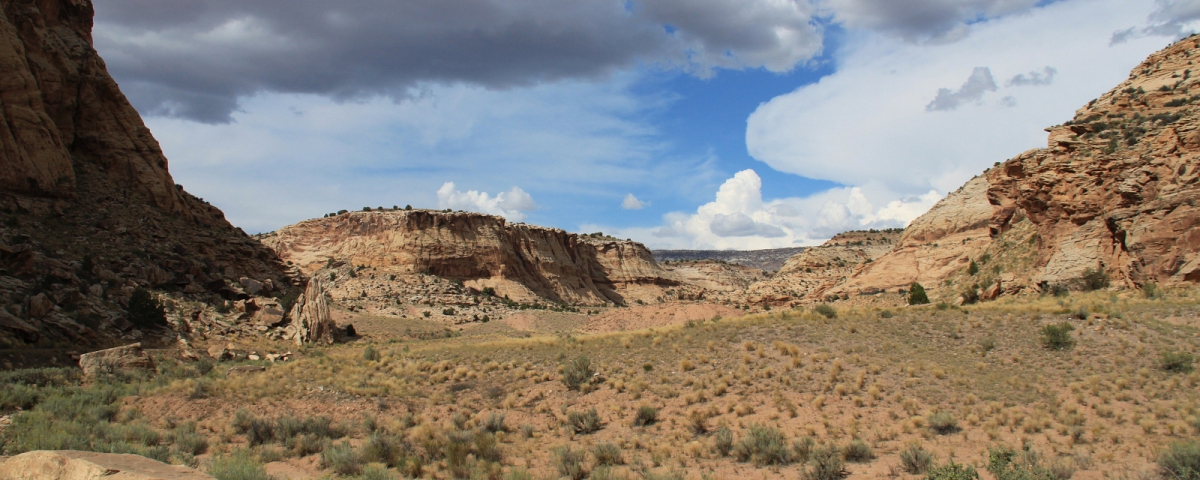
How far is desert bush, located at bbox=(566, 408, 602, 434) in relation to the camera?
44.6 ft

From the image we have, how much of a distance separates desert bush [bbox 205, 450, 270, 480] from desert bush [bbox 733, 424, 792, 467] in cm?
781

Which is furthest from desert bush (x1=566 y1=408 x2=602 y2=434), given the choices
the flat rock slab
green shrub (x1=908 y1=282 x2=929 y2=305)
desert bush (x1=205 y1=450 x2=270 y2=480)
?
green shrub (x1=908 y1=282 x2=929 y2=305)

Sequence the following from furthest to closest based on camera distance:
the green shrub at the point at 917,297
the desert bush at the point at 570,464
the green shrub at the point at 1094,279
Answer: the green shrub at the point at 917,297
the green shrub at the point at 1094,279
the desert bush at the point at 570,464

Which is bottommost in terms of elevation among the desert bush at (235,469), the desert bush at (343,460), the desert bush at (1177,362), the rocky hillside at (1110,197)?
the desert bush at (343,460)

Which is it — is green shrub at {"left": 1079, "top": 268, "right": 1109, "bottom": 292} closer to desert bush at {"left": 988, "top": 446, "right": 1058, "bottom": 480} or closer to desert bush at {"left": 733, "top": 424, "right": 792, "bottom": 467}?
desert bush at {"left": 988, "top": 446, "right": 1058, "bottom": 480}

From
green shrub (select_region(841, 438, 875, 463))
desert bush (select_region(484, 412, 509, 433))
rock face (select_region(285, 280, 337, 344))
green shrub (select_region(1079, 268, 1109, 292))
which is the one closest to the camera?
green shrub (select_region(841, 438, 875, 463))

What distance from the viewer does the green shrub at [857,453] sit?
10383 mm

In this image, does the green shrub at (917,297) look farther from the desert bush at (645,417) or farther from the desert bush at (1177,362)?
the desert bush at (645,417)

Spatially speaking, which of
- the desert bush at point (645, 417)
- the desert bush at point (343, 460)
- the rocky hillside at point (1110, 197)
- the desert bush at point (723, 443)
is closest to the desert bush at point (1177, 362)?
the rocky hillside at point (1110, 197)

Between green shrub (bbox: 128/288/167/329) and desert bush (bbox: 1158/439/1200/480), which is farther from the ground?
green shrub (bbox: 128/288/167/329)

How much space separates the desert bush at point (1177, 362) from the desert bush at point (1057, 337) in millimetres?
2220

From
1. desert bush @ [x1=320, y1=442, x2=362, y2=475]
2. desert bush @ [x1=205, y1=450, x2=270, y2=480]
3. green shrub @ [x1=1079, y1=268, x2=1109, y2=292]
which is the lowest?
desert bush @ [x1=320, y1=442, x2=362, y2=475]

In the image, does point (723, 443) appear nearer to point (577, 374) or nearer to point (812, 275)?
point (577, 374)

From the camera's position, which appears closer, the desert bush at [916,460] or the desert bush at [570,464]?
the desert bush at [916,460]
